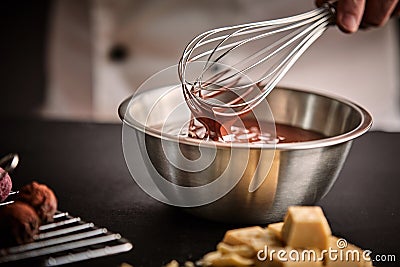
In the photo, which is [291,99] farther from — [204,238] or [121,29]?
[121,29]

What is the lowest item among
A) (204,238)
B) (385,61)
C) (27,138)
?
(204,238)

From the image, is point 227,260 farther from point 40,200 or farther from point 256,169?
point 40,200

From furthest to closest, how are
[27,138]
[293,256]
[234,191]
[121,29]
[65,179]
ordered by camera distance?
[121,29]
[27,138]
[65,179]
[234,191]
[293,256]

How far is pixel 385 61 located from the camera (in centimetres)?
155

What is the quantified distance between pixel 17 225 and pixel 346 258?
1.17 ft

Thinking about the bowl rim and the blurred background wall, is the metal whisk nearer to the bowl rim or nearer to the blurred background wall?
the bowl rim

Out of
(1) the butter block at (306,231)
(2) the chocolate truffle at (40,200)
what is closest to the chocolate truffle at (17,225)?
(2) the chocolate truffle at (40,200)

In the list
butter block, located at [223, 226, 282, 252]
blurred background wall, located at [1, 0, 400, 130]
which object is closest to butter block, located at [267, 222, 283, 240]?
butter block, located at [223, 226, 282, 252]

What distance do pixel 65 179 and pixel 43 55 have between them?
2.46ft

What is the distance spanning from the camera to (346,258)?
0.78m

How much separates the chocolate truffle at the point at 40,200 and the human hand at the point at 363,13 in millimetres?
473

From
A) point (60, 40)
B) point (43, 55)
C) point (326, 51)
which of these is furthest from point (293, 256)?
point (43, 55)

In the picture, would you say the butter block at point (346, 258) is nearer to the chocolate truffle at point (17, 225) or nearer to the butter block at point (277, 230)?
the butter block at point (277, 230)

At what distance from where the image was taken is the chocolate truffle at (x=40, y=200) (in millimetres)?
846
